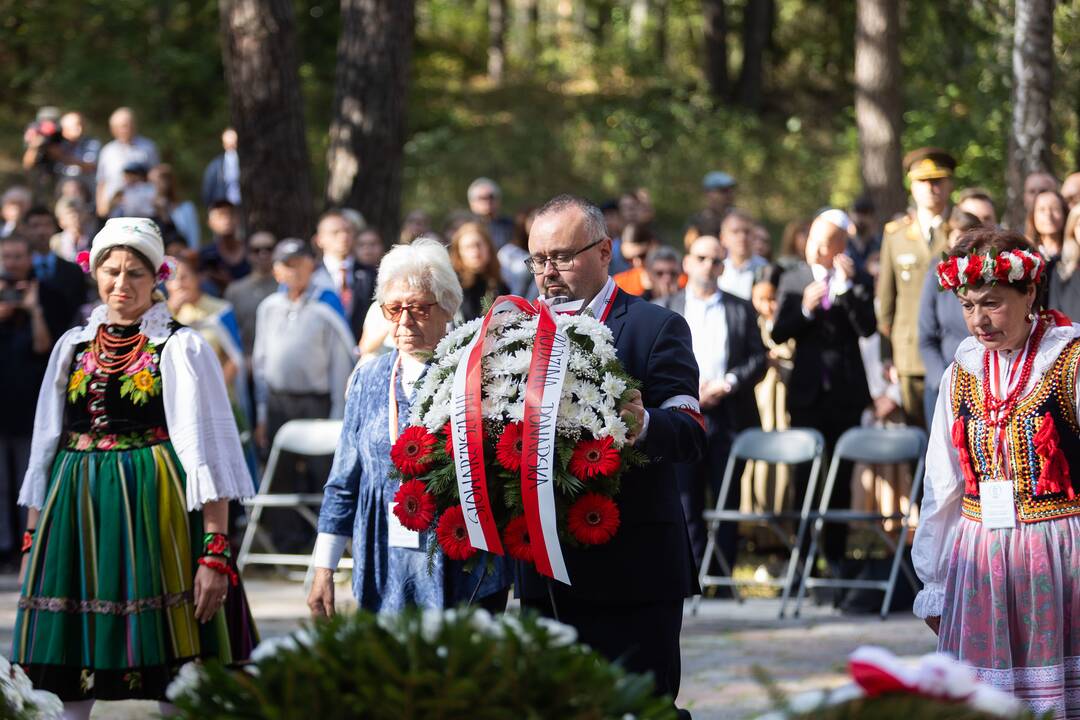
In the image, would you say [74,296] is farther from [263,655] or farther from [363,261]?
[263,655]

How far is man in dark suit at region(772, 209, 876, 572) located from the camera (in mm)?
10031

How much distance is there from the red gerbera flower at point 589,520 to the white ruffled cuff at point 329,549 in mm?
1290

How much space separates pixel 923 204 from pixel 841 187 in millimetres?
19138

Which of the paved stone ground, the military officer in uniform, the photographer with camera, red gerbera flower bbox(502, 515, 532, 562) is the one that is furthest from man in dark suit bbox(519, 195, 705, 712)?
the photographer with camera

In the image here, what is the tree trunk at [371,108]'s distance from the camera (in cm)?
1418

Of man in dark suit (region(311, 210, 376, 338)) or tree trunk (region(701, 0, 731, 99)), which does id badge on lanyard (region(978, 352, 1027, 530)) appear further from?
tree trunk (region(701, 0, 731, 99))

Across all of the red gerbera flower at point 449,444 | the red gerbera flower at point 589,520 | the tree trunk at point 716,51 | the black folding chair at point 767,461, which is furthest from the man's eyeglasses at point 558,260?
the tree trunk at point 716,51

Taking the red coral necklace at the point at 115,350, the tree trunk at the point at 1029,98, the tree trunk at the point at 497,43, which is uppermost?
the tree trunk at the point at 497,43

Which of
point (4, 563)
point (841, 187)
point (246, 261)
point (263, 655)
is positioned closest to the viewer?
point (263, 655)

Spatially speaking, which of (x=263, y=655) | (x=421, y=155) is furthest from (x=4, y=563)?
(x=421, y=155)

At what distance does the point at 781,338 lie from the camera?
10.4 m

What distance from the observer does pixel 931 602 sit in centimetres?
557

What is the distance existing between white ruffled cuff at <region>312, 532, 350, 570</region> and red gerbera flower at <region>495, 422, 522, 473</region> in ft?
4.03

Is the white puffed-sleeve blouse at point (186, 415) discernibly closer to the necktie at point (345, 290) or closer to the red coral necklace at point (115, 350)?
the red coral necklace at point (115, 350)
